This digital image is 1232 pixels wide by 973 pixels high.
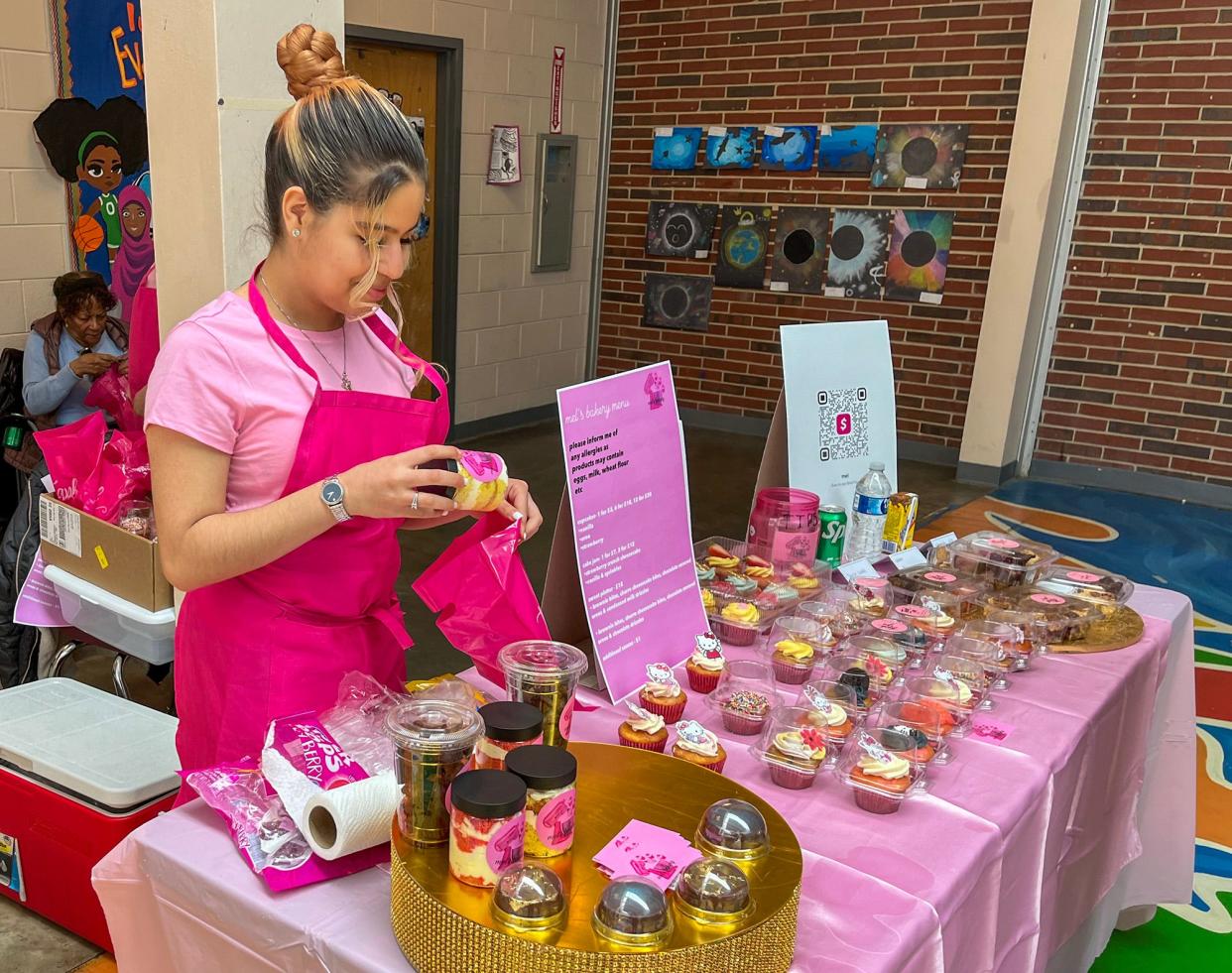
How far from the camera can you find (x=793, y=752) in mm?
1379

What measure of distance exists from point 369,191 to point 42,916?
1959 millimetres

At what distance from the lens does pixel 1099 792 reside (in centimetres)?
182

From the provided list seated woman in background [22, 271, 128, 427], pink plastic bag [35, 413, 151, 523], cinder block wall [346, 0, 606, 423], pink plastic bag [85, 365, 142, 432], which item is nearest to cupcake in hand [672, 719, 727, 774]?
pink plastic bag [35, 413, 151, 523]

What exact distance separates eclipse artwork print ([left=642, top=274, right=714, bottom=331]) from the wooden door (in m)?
1.94

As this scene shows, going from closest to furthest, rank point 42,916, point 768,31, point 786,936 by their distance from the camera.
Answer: point 786,936
point 42,916
point 768,31

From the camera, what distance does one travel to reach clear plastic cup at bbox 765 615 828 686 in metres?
1.68

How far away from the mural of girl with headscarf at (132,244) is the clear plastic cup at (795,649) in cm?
343

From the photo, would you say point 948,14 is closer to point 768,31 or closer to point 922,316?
point 768,31

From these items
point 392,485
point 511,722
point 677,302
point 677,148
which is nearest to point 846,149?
point 677,148

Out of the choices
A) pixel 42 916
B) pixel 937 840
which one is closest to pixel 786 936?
pixel 937 840

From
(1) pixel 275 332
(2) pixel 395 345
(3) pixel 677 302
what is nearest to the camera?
(1) pixel 275 332

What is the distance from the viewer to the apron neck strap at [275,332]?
1.27 meters

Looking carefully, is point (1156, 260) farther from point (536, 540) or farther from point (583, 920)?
point (583, 920)

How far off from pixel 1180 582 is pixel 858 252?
118 inches
